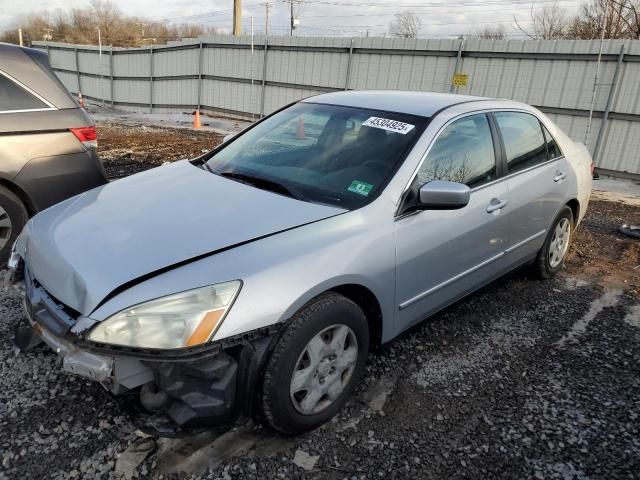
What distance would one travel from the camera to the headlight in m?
1.91

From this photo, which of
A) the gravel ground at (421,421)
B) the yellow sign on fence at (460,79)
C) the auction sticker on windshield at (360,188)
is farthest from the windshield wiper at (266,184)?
the yellow sign on fence at (460,79)

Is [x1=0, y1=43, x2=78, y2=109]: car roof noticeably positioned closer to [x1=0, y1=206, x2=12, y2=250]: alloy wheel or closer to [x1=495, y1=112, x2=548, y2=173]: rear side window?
[x1=0, y1=206, x2=12, y2=250]: alloy wheel

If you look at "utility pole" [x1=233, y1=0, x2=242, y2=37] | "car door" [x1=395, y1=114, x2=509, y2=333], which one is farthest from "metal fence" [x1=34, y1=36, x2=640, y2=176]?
"car door" [x1=395, y1=114, x2=509, y2=333]

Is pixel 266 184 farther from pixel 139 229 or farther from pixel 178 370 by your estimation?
pixel 178 370

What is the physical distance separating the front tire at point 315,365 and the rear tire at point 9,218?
3.00 metres

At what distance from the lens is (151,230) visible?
2.34 metres

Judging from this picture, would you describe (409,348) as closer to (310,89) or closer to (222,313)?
(222,313)

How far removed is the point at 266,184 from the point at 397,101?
1.14 meters

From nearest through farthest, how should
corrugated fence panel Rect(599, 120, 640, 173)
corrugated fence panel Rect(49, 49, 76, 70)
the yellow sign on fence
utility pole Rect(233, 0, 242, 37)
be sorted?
1. corrugated fence panel Rect(599, 120, 640, 173)
2. the yellow sign on fence
3. utility pole Rect(233, 0, 242, 37)
4. corrugated fence panel Rect(49, 49, 76, 70)

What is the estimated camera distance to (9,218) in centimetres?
395

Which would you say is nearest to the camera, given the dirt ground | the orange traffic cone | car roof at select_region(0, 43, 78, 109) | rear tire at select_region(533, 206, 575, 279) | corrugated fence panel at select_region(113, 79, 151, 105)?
the orange traffic cone

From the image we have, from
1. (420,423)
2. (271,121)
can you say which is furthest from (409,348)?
(271,121)

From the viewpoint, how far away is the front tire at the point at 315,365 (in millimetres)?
2135

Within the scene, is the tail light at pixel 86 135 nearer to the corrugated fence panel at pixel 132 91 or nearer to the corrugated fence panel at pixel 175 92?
the corrugated fence panel at pixel 175 92
